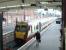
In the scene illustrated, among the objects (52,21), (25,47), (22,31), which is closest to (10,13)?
(22,31)

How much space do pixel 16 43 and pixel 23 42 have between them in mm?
542

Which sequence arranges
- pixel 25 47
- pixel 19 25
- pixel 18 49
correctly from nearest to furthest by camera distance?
1. pixel 18 49
2. pixel 25 47
3. pixel 19 25

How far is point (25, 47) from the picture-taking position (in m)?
15.6

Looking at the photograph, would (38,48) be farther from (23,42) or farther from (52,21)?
(52,21)

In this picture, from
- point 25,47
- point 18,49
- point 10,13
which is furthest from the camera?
point 10,13

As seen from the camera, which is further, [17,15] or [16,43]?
[17,15]

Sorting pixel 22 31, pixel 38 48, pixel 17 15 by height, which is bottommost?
pixel 38 48

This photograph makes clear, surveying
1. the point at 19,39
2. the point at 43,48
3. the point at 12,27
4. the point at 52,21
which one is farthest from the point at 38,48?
the point at 52,21

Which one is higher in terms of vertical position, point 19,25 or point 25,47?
point 19,25

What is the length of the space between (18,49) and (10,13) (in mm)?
4468

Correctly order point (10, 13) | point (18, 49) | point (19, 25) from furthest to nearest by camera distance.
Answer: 1. point (10, 13)
2. point (19, 25)
3. point (18, 49)

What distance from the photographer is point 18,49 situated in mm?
14523

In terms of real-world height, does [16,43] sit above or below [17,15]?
below

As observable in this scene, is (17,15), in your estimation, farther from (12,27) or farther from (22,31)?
(22,31)
